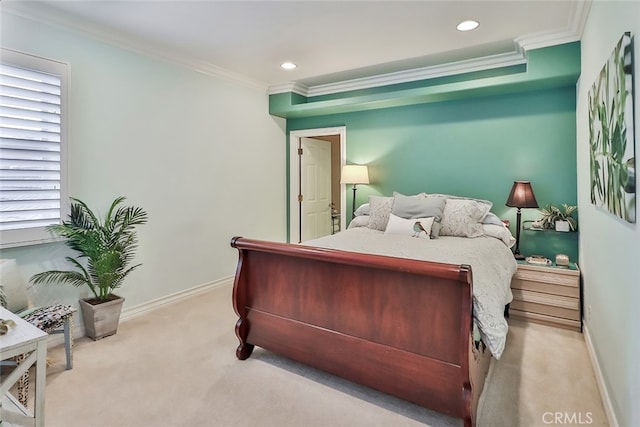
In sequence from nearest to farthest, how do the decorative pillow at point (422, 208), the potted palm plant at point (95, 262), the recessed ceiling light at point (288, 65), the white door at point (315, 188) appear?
the potted palm plant at point (95, 262)
the decorative pillow at point (422, 208)
the recessed ceiling light at point (288, 65)
the white door at point (315, 188)

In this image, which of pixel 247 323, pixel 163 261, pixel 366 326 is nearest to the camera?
pixel 366 326

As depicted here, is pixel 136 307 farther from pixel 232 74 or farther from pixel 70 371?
pixel 232 74

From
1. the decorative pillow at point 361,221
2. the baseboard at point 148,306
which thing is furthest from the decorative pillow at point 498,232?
the baseboard at point 148,306

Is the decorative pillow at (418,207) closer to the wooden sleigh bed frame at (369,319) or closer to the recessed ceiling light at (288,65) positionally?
the wooden sleigh bed frame at (369,319)

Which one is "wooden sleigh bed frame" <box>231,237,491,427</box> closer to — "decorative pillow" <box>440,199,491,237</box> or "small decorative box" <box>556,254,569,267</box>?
"decorative pillow" <box>440,199,491,237</box>

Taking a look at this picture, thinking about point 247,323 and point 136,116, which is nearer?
point 247,323

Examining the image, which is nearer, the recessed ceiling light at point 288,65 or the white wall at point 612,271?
the white wall at point 612,271

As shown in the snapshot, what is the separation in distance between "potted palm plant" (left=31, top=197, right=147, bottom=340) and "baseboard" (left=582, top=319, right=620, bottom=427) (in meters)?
3.28

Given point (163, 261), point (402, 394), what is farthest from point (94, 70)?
point (402, 394)

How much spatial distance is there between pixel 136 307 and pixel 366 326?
236 cm

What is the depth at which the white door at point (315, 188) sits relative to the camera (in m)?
5.18

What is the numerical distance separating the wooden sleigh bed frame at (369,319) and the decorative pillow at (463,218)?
1.30 m

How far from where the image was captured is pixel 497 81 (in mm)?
3291

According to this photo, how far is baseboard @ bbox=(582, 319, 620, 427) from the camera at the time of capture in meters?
1.74
